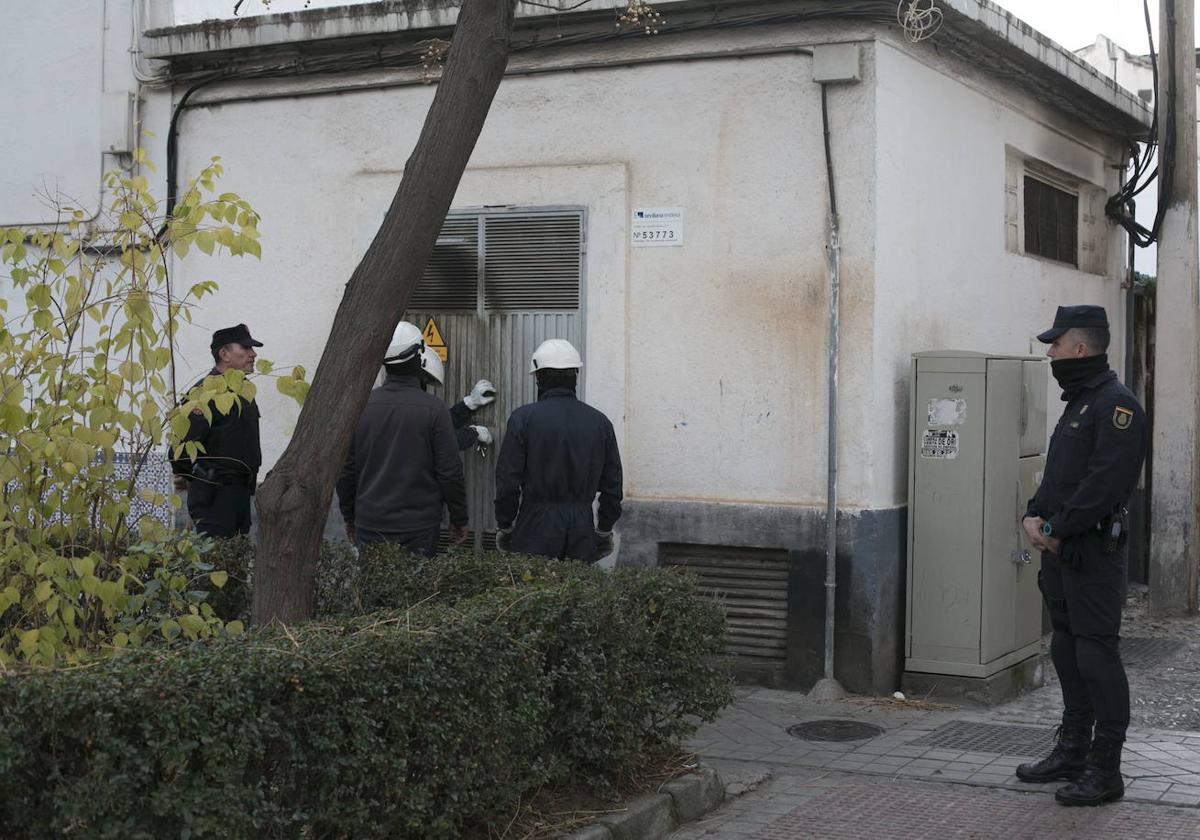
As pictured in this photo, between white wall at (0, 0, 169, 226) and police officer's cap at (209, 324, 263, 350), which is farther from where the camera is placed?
white wall at (0, 0, 169, 226)

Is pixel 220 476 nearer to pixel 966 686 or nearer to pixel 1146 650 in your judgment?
pixel 966 686

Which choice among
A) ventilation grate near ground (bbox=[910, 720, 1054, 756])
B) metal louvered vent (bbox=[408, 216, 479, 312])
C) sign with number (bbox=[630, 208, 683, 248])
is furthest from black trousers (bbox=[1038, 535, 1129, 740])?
metal louvered vent (bbox=[408, 216, 479, 312])

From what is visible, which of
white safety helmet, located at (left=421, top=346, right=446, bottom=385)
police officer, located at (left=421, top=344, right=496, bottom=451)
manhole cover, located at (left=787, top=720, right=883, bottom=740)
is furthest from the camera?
police officer, located at (left=421, top=344, right=496, bottom=451)

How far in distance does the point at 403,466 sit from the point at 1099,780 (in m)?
3.76

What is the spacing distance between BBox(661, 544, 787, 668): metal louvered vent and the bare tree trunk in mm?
3607

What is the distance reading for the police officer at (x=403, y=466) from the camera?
25.2 ft

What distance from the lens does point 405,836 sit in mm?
4770

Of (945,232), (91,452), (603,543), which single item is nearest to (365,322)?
(91,452)

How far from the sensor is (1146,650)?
10.0 metres

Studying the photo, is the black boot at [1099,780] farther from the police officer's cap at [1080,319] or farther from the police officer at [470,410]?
the police officer at [470,410]

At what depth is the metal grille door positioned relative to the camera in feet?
30.0

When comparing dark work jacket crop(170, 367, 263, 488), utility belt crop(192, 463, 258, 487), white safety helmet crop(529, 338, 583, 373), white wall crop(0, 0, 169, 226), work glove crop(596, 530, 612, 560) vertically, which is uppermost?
white wall crop(0, 0, 169, 226)

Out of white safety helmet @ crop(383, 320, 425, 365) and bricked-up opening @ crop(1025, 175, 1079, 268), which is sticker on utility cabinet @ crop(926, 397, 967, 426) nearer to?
white safety helmet @ crop(383, 320, 425, 365)

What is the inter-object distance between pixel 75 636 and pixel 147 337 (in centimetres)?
117
